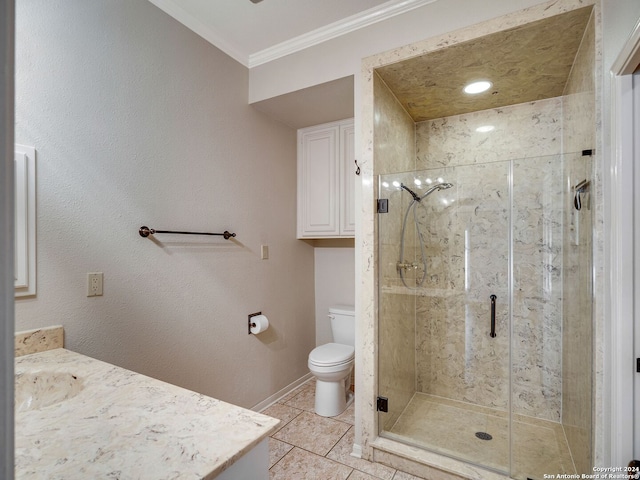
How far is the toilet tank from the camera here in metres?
2.85

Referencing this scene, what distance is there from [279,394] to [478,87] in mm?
2782

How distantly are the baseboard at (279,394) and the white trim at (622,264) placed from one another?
210 centimetres

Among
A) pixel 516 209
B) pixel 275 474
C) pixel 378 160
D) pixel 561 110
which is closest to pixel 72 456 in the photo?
pixel 275 474

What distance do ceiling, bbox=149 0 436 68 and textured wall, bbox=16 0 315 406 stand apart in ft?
0.30

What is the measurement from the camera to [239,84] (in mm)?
2449

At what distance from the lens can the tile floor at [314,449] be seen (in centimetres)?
187

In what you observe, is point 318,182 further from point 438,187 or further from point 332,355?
point 332,355

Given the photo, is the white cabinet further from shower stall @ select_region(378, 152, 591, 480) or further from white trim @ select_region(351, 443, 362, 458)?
white trim @ select_region(351, 443, 362, 458)

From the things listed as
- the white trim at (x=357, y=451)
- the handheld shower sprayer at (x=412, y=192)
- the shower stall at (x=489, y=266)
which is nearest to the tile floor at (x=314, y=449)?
the white trim at (x=357, y=451)

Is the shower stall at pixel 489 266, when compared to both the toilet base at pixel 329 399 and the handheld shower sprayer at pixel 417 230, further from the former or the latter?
the toilet base at pixel 329 399

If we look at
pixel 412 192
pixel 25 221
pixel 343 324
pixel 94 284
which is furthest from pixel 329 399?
pixel 25 221

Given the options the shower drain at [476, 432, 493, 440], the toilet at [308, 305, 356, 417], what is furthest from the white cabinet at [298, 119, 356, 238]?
the shower drain at [476, 432, 493, 440]

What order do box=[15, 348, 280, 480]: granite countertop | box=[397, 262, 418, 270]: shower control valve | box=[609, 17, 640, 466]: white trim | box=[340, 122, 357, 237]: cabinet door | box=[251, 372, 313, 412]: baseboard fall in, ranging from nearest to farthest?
box=[15, 348, 280, 480]: granite countertop, box=[609, 17, 640, 466]: white trim, box=[397, 262, 418, 270]: shower control valve, box=[251, 372, 313, 412]: baseboard, box=[340, 122, 357, 237]: cabinet door

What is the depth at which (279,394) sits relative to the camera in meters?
2.82
